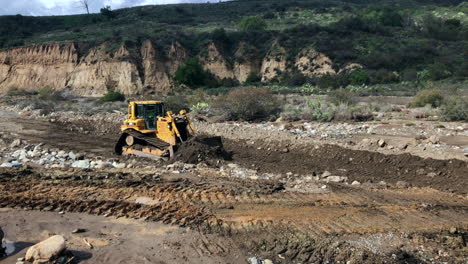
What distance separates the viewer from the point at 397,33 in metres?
53.8

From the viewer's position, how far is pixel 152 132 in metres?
13.8

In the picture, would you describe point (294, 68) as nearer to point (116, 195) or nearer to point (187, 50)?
point (187, 50)

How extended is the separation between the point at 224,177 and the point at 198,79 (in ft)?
114

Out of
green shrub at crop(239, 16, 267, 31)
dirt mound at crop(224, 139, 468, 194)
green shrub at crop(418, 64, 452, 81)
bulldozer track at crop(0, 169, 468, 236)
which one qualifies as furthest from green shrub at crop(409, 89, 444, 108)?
green shrub at crop(239, 16, 267, 31)

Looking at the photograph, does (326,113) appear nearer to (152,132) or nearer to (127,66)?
(152,132)

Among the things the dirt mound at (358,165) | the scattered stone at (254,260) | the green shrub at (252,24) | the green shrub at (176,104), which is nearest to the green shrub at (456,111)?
the dirt mound at (358,165)

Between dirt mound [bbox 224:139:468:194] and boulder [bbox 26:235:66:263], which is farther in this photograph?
dirt mound [bbox 224:139:468:194]

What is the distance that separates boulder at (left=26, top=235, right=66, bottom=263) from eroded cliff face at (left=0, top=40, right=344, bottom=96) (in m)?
40.1

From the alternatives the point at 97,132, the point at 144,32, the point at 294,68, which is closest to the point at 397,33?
the point at 294,68

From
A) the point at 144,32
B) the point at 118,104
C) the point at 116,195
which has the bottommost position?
the point at 118,104

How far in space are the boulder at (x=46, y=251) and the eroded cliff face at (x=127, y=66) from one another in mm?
40130

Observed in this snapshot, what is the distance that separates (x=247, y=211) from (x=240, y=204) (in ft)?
1.34

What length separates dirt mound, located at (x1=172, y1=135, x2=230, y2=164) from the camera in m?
12.4

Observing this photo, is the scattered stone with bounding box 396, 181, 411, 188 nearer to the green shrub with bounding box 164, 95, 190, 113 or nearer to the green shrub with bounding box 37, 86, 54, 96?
the green shrub with bounding box 164, 95, 190, 113
